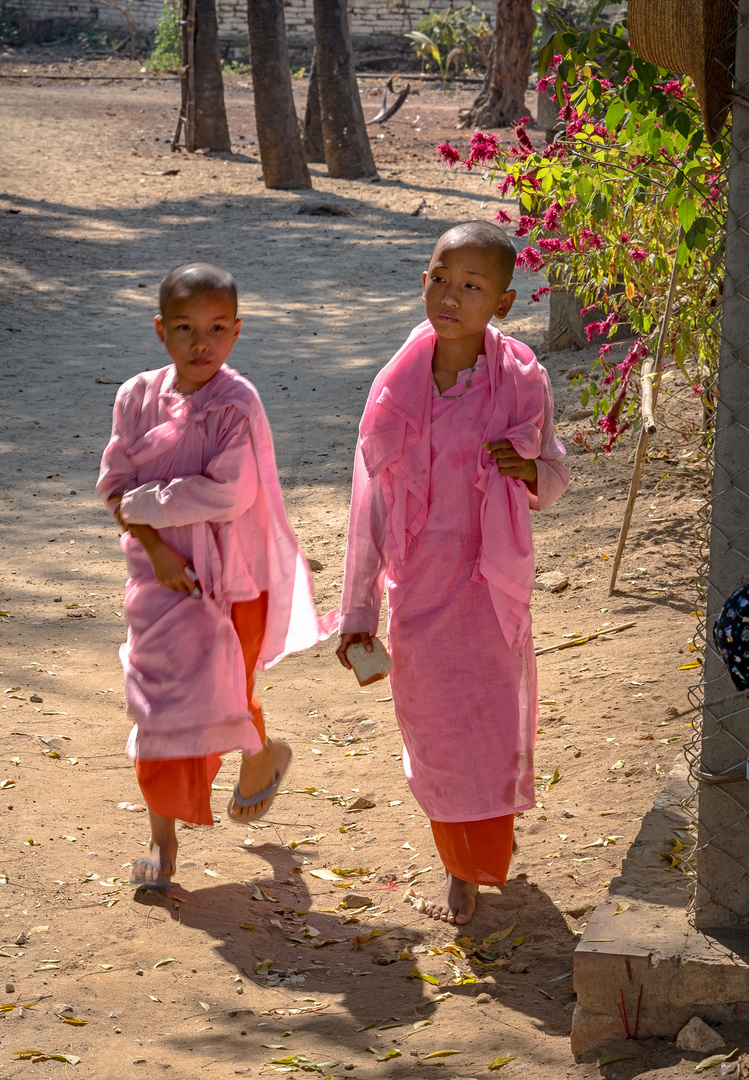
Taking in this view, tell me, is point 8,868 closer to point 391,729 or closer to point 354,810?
point 354,810

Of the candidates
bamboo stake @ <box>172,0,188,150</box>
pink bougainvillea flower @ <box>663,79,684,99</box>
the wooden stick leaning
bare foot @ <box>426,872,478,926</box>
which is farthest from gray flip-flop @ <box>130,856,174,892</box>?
bamboo stake @ <box>172,0,188,150</box>

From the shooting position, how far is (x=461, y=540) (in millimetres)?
2934

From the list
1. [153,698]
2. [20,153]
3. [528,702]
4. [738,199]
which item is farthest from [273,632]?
[20,153]

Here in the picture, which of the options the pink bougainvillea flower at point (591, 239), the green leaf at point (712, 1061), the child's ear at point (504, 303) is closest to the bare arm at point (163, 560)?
the child's ear at point (504, 303)

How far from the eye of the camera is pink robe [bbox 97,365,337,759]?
3047 millimetres

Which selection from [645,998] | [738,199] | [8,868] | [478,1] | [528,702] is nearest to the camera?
[738,199]

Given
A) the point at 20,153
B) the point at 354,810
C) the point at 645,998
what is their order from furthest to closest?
the point at 20,153 → the point at 354,810 → the point at 645,998

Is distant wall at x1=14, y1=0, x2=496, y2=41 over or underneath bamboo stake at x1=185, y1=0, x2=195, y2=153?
over

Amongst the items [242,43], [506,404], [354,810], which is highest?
[242,43]

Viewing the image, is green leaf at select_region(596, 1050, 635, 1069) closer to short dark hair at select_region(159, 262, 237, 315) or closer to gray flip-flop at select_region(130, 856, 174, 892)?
gray flip-flop at select_region(130, 856, 174, 892)

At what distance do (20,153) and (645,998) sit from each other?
16.9 m

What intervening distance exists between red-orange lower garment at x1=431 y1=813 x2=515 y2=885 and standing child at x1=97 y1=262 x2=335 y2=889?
597 mm

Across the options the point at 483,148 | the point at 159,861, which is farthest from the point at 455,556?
the point at 483,148

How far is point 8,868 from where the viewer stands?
128 inches
